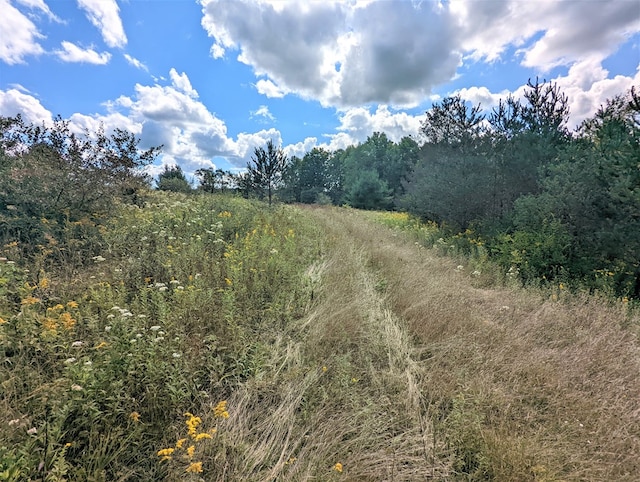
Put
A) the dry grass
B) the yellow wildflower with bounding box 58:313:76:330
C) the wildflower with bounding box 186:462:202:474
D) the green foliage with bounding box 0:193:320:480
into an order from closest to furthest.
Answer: the wildflower with bounding box 186:462:202:474
the green foliage with bounding box 0:193:320:480
the dry grass
the yellow wildflower with bounding box 58:313:76:330

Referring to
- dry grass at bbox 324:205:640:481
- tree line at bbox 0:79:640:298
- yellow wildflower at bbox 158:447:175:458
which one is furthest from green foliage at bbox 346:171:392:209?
yellow wildflower at bbox 158:447:175:458

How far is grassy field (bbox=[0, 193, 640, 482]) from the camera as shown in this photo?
1.70m

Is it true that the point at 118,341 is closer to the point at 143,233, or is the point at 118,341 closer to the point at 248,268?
the point at 248,268

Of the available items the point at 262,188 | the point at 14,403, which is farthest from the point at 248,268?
the point at 262,188

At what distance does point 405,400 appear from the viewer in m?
2.29

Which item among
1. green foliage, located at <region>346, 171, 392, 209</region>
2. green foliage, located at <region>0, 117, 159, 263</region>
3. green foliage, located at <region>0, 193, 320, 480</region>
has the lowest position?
green foliage, located at <region>0, 193, 320, 480</region>

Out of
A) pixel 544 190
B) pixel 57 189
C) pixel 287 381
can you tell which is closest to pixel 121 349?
pixel 287 381

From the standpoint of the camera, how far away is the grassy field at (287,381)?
1.70m

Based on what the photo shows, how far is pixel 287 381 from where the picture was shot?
239cm

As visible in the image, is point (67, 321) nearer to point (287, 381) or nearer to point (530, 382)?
point (287, 381)

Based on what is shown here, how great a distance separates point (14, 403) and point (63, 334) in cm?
61

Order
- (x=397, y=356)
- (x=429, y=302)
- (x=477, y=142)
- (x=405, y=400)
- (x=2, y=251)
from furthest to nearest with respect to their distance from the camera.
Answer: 1. (x=477, y=142)
2. (x=429, y=302)
3. (x=2, y=251)
4. (x=397, y=356)
5. (x=405, y=400)

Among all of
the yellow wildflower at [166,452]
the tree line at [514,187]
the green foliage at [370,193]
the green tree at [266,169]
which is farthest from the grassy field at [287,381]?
the green foliage at [370,193]

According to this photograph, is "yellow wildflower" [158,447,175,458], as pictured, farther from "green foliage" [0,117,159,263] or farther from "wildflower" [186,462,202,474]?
"green foliage" [0,117,159,263]
